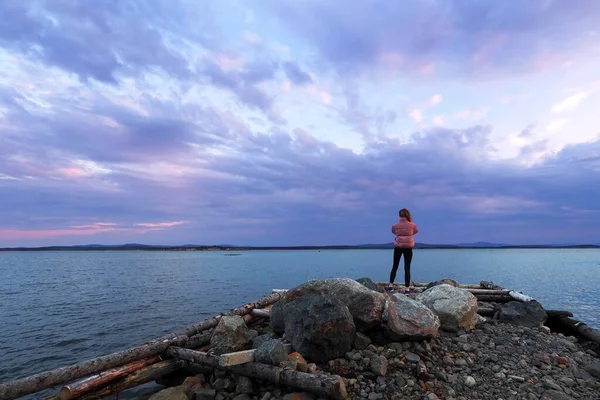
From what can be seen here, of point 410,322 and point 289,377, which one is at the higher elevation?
point 410,322

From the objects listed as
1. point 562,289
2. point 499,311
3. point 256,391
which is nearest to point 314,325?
point 256,391

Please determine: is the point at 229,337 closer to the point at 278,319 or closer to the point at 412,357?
the point at 278,319

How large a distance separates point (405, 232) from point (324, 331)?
24.6 ft

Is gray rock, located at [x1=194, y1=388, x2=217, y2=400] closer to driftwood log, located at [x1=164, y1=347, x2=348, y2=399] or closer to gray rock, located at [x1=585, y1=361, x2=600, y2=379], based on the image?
driftwood log, located at [x1=164, y1=347, x2=348, y2=399]

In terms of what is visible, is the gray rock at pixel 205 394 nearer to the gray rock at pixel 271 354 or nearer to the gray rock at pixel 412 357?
the gray rock at pixel 271 354

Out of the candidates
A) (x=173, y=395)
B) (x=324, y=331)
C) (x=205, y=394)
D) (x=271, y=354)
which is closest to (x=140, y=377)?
(x=173, y=395)

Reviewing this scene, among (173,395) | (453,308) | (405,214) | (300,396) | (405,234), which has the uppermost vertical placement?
(405,214)

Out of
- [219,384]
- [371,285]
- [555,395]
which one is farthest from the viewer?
[371,285]

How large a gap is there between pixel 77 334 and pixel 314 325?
15.0 metres

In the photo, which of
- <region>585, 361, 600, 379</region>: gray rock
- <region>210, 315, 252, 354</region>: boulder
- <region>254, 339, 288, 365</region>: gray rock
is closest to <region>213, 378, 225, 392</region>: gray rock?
<region>210, 315, 252, 354</region>: boulder

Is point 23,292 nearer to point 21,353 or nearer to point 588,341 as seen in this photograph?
→ point 21,353

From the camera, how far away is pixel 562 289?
106 feet

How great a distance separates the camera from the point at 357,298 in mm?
8383

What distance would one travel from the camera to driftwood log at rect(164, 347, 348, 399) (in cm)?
596
